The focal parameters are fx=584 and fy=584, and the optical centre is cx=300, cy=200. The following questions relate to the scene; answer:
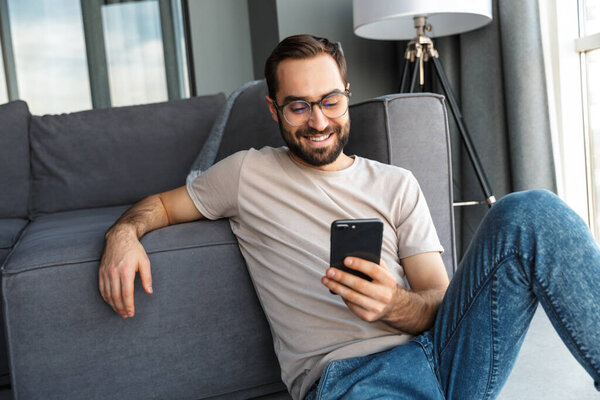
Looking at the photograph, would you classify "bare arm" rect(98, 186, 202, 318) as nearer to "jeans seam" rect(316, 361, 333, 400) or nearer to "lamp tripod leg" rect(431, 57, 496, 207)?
"jeans seam" rect(316, 361, 333, 400)

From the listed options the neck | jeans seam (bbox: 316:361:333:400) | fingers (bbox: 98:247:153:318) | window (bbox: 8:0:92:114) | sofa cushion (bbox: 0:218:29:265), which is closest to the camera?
jeans seam (bbox: 316:361:333:400)

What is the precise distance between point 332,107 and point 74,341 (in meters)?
0.69

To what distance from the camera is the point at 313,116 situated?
1.15 metres

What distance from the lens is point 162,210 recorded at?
1272 mm

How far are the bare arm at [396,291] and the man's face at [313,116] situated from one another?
267 millimetres

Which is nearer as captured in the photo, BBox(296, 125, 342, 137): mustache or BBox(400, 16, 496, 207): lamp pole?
BBox(296, 125, 342, 137): mustache

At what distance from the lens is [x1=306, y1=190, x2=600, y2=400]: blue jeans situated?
0.86m

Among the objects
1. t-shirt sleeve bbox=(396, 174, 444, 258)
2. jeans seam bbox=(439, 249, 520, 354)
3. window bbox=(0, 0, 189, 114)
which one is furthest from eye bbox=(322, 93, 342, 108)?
window bbox=(0, 0, 189, 114)

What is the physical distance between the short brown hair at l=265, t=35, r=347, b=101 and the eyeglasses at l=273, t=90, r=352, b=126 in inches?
2.4

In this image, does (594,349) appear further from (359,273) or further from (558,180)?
(558,180)

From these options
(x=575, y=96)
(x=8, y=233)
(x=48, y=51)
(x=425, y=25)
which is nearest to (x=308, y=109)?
(x=8, y=233)

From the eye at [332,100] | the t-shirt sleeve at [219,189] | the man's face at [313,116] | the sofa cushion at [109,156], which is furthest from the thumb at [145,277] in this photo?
the sofa cushion at [109,156]

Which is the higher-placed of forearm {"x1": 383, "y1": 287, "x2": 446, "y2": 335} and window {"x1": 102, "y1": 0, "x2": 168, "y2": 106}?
window {"x1": 102, "y1": 0, "x2": 168, "y2": 106}

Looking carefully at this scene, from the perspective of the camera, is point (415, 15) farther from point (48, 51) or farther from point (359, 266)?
point (48, 51)
